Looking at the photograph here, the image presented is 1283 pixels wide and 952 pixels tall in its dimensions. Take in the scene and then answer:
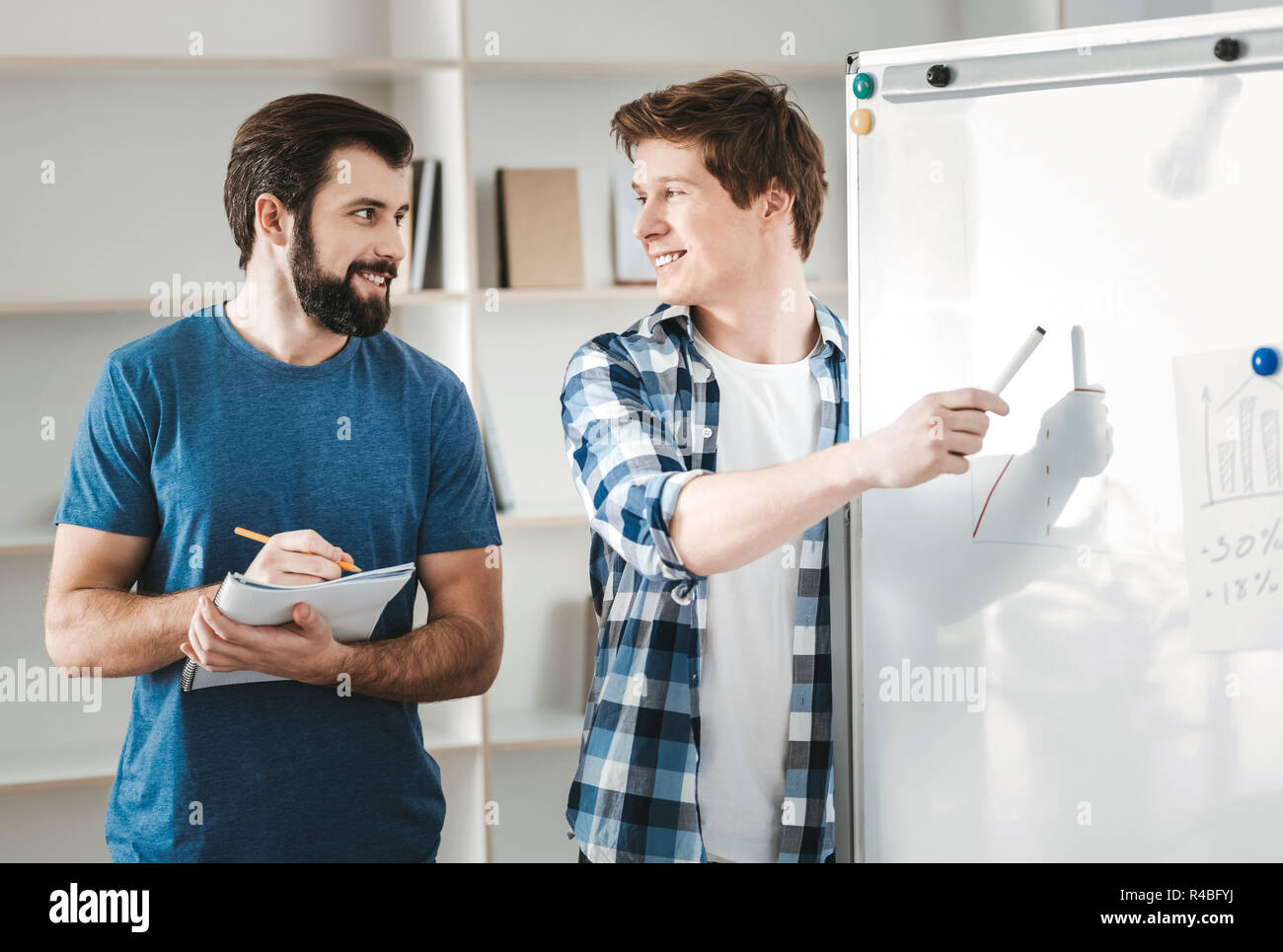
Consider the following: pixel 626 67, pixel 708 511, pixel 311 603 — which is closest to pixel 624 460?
pixel 708 511

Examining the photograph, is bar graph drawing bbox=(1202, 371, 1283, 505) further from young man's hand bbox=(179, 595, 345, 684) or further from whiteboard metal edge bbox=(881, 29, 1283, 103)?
young man's hand bbox=(179, 595, 345, 684)

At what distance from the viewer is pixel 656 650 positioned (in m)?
1.30

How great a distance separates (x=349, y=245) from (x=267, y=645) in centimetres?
58

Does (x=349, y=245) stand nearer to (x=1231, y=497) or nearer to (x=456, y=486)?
(x=456, y=486)

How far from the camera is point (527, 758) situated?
→ 7.69 ft

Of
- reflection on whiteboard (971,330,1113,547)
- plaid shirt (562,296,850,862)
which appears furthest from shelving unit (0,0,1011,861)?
reflection on whiteboard (971,330,1113,547)

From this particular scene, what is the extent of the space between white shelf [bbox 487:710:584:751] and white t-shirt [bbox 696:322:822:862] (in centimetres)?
86

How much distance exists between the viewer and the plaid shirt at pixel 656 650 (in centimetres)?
127

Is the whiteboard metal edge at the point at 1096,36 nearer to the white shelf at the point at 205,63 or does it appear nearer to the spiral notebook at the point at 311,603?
the spiral notebook at the point at 311,603

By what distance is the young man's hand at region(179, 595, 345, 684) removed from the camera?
1.34m

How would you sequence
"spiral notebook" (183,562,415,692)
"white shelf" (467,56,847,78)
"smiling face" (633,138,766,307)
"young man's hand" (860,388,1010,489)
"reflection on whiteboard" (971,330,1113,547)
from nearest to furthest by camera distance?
Result: "young man's hand" (860,388,1010,489), "reflection on whiteboard" (971,330,1113,547), "spiral notebook" (183,562,415,692), "smiling face" (633,138,766,307), "white shelf" (467,56,847,78)

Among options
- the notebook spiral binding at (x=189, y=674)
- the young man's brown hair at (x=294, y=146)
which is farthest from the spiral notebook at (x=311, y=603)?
the young man's brown hair at (x=294, y=146)

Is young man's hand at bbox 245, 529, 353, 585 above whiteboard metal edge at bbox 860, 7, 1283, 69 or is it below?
below
